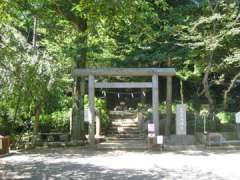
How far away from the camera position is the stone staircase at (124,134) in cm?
1739

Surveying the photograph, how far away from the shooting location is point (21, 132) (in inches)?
779

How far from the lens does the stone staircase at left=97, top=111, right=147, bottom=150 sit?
1739cm

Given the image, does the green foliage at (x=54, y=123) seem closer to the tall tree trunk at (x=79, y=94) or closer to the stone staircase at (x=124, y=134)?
the tall tree trunk at (x=79, y=94)

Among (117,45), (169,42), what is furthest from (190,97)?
(117,45)

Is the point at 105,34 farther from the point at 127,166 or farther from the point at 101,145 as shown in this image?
the point at 127,166

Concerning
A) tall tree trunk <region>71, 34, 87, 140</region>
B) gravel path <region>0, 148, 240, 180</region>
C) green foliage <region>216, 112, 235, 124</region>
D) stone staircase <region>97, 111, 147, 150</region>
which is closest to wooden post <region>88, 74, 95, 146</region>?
stone staircase <region>97, 111, 147, 150</region>

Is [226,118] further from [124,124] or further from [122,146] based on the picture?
[122,146]

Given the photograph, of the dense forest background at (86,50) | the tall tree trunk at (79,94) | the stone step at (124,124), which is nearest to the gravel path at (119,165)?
the tall tree trunk at (79,94)

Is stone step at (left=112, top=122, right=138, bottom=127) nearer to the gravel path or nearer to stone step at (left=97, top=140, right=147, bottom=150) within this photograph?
stone step at (left=97, top=140, right=147, bottom=150)

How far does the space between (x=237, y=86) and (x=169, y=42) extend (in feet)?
22.7

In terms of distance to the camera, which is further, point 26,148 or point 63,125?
point 63,125

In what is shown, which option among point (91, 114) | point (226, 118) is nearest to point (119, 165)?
point (91, 114)

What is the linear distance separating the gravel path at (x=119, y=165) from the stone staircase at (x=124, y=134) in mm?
1008

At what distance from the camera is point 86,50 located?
19.1 metres
